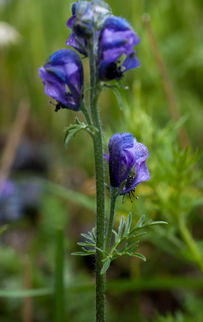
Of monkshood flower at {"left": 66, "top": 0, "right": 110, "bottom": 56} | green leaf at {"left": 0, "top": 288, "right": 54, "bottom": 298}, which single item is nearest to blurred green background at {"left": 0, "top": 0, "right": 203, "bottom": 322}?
green leaf at {"left": 0, "top": 288, "right": 54, "bottom": 298}

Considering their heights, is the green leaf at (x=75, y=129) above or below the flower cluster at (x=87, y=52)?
below

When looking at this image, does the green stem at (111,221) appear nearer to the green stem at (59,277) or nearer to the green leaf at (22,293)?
the green stem at (59,277)

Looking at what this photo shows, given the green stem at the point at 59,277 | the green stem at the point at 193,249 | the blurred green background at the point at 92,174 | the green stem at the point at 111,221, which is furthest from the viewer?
the blurred green background at the point at 92,174

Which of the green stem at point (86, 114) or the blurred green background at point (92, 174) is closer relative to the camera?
the green stem at point (86, 114)

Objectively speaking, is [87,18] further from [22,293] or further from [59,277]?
[22,293]

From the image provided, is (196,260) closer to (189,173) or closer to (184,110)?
(189,173)

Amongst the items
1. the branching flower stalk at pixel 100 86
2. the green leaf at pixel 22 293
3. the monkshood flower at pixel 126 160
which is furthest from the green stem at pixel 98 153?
the green leaf at pixel 22 293

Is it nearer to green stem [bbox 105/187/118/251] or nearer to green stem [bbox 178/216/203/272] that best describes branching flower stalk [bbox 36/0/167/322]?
green stem [bbox 105/187/118/251]

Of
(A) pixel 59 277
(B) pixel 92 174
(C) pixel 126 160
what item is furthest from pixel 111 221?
(B) pixel 92 174

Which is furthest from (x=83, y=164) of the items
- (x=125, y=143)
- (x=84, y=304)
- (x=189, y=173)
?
(x=125, y=143)

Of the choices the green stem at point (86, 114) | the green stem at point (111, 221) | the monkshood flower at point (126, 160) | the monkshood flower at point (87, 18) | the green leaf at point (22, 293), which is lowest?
the green leaf at point (22, 293)
